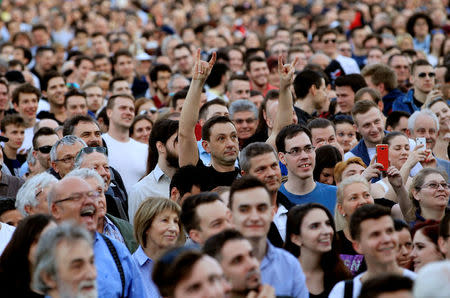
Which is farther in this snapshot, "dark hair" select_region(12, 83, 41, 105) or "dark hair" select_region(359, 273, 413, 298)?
"dark hair" select_region(12, 83, 41, 105)

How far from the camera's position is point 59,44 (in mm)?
20719

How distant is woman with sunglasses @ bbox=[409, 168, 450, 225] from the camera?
27.2ft

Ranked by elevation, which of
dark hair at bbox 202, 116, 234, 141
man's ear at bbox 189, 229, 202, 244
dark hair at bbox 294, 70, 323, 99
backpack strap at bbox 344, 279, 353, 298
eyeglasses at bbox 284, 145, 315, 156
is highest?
dark hair at bbox 294, 70, 323, 99

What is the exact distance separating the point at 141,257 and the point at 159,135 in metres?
2.26

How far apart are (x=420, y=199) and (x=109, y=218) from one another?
2.69 metres

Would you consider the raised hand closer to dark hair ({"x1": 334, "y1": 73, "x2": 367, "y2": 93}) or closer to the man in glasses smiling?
dark hair ({"x1": 334, "y1": 73, "x2": 367, "y2": 93})

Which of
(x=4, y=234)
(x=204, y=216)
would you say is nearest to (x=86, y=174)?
(x=4, y=234)

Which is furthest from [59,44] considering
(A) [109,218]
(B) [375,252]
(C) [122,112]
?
(B) [375,252]

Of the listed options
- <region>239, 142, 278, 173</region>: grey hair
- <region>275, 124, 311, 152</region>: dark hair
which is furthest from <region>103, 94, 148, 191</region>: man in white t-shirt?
<region>239, 142, 278, 173</region>: grey hair

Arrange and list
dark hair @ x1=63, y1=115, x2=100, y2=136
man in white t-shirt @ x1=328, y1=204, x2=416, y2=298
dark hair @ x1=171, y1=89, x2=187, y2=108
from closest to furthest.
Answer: man in white t-shirt @ x1=328, y1=204, x2=416, y2=298 < dark hair @ x1=63, y1=115, x2=100, y2=136 < dark hair @ x1=171, y1=89, x2=187, y2=108

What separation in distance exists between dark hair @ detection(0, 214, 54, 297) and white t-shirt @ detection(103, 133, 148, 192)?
14.1 ft

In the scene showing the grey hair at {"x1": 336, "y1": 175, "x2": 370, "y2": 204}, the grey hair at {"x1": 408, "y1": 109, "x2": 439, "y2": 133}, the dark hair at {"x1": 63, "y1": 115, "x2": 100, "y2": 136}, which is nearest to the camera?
the grey hair at {"x1": 336, "y1": 175, "x2": 370, "y2": 204}

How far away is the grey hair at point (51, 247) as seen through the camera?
5.49 meters

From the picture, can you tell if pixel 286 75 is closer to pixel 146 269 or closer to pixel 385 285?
pixel 146 269
